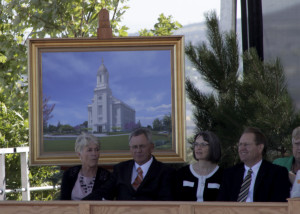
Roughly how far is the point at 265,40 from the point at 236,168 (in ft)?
7.41

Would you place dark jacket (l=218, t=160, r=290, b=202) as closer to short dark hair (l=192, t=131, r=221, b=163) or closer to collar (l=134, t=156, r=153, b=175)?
short dark hair (l=192, t=131, r=221, b=163)

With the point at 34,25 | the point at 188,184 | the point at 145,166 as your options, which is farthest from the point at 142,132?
the point at 34,25

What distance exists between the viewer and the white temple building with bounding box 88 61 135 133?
4.41 metres

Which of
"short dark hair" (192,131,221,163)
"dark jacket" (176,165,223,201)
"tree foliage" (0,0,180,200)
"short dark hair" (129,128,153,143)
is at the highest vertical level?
"tree foliage" (0,0,180,200)

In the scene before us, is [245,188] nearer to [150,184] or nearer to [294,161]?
[294,161]

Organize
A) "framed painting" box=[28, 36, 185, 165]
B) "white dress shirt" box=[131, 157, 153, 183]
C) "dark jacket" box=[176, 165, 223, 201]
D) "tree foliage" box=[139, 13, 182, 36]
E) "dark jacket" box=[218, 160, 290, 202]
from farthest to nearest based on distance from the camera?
"tree foliage" box=[139, 13, 182, 36] → "framed painting" box=[28, 36, 185, 165] → "white dress shirt" box=[131, 157, 153, 183] → "dark jacket" box=[176, 165, 223, 201] → "dark jacket" box=[218, 160, 290, 202]

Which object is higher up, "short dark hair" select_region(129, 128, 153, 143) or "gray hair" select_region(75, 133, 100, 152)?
"short dark hair" select_region(129, 128, 153, 143)

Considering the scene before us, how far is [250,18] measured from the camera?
5.62 m

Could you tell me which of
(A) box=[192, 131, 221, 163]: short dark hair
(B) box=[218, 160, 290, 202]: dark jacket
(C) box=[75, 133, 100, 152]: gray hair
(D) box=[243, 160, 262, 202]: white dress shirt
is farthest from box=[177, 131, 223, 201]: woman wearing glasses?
(C) box=[75, 133, 100, 152]: gray hair

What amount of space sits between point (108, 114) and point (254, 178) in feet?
4.34

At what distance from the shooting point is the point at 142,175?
4.01 meters

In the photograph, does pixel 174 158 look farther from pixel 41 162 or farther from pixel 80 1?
pixel 80 1

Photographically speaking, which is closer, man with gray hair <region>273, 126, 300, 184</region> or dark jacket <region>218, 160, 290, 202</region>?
dark jacket <region>218, 160, 290, 202</region>

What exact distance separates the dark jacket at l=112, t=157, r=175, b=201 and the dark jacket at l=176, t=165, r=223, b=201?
0.19ft
